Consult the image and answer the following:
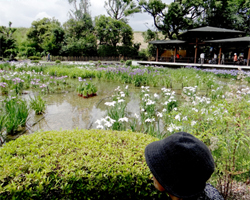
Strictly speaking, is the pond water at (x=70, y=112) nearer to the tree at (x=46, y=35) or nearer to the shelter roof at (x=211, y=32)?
the shelter roof at (x=211, y=32)

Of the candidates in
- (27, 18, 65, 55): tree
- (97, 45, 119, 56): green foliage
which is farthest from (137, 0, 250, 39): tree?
(27, 18, 65, 55): tree

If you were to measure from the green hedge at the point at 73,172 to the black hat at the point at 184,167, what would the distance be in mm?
821

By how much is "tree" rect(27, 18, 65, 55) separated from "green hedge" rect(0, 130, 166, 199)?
28.6 meters

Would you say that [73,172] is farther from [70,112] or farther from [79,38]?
[79,38]

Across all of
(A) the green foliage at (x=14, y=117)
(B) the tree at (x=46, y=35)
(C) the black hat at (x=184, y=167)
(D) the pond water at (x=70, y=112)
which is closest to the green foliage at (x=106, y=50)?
(B) the tree at (x=46, y=35)

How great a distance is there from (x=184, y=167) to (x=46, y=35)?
3444 centimetres

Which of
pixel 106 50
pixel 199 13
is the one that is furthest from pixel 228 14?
pixel 106 50

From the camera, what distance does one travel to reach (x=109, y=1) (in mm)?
34062

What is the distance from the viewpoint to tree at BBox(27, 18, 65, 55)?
27.7 metres

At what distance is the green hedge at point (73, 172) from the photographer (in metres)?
1.64

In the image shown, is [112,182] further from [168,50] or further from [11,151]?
[168,50]

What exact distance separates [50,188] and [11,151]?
0.71 meters

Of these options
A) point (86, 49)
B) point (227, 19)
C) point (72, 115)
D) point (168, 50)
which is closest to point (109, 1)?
point (86, 49)

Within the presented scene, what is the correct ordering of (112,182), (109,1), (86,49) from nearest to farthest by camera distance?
Answer: (112,182), (86,49), (109,1)
